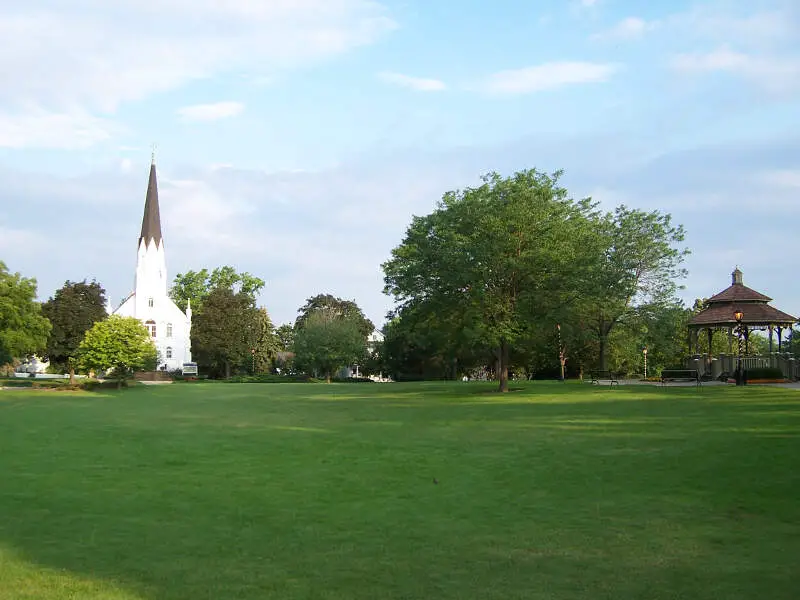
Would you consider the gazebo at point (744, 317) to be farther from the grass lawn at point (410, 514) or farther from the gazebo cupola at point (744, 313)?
the grass lawn at point (410, 514)

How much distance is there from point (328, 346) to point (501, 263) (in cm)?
4682

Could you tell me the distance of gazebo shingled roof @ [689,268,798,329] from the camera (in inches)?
1640

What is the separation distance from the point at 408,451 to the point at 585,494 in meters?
5.35

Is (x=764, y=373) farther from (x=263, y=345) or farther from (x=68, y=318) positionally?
(x=263, y=345)

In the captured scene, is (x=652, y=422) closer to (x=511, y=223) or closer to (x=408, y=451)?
(x=408, y=451)

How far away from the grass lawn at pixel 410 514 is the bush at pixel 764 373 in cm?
2141

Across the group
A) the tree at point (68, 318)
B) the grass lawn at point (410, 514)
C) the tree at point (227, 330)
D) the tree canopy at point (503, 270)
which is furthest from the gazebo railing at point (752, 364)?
the tree at point (227, 330)

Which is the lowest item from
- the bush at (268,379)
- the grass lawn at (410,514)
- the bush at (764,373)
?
the bush at (268,379)

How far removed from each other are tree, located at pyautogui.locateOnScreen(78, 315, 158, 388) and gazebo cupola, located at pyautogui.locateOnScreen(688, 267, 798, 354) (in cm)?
3926

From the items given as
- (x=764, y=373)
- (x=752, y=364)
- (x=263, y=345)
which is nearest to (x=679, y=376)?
(x=752, y=364)

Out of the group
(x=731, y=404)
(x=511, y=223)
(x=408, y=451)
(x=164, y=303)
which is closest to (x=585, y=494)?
(x=408, y=451)

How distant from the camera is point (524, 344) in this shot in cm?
4222

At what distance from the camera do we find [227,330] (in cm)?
9069

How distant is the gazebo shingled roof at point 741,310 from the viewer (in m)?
41.7
